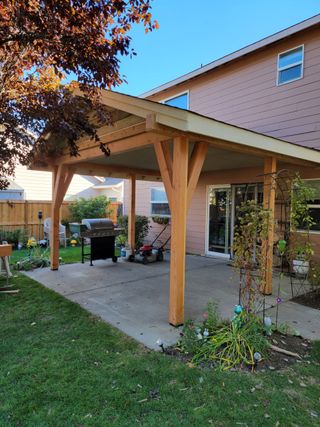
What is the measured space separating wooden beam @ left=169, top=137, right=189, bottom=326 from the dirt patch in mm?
2304

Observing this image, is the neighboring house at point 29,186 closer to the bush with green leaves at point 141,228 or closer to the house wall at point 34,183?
the house wall at point 34,183

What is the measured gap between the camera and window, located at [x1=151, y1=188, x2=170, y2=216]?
10570 mm

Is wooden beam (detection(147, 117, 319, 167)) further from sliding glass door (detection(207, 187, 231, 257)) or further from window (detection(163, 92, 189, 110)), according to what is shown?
window (detection(163, 92, 189, 110))

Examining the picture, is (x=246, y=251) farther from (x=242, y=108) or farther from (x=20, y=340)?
(x=242, y=108)

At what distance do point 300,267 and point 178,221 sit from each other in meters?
3.81

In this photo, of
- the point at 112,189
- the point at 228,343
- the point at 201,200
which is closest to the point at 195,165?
the point at 228,343

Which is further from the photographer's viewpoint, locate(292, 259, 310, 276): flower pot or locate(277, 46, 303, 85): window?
locate(277, 46, 303, 85): window

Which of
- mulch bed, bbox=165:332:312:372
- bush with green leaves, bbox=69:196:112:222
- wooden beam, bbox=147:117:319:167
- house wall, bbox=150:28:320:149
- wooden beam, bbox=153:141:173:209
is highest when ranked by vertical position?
house wall, bbox=150:28:320:149

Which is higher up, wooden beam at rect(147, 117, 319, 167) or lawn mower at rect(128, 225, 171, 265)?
wooden beam at rect(147, 117, 319, 167)

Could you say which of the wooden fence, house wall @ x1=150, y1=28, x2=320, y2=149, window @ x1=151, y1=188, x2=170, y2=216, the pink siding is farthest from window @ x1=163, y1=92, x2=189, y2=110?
the wooden fence

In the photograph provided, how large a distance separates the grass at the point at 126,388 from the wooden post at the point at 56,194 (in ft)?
11.4

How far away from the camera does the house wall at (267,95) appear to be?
6555 millimetres

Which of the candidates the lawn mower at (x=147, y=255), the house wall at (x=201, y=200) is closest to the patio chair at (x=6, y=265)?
the lawn mower at (x=147, y=255)

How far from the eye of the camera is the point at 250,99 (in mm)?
7754
